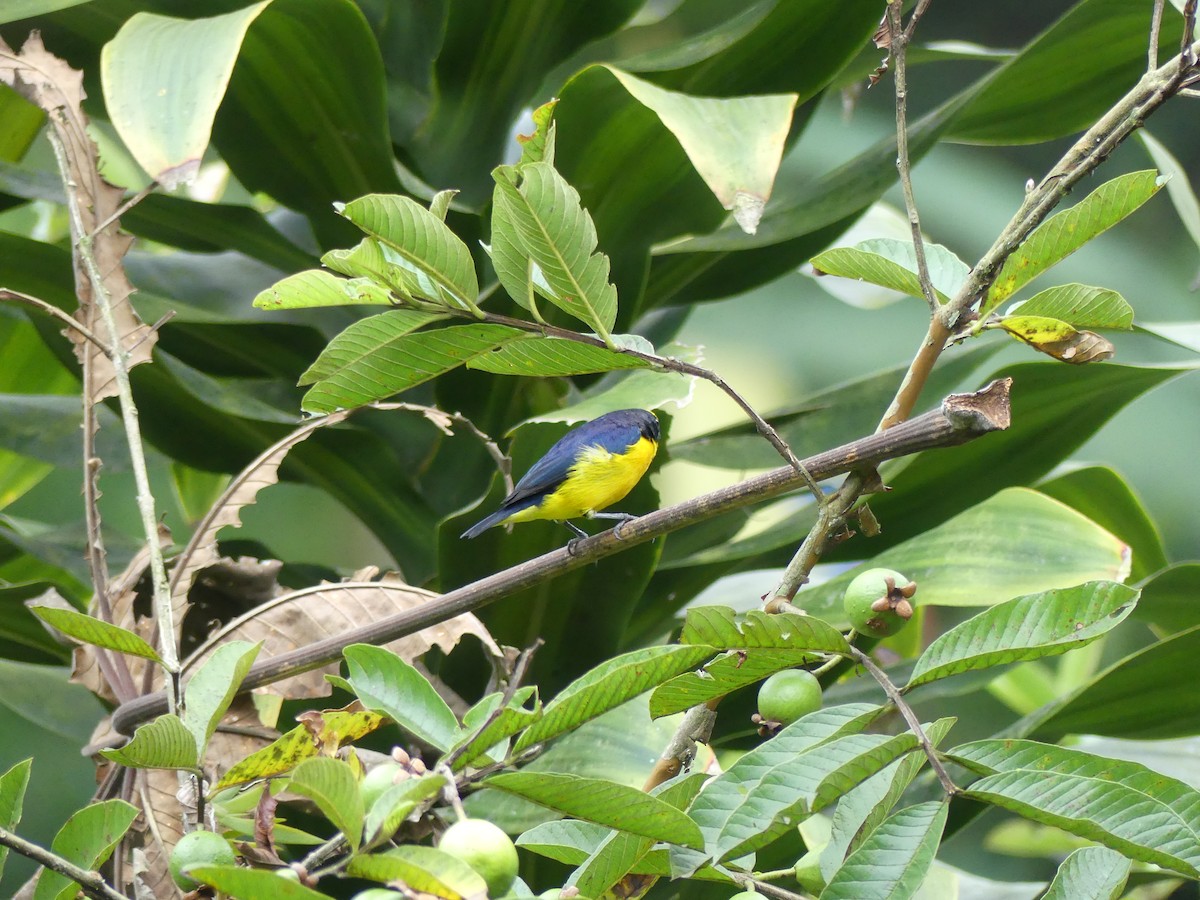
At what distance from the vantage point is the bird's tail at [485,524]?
1.06m

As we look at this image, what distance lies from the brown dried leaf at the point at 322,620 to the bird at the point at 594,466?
1.16 ft

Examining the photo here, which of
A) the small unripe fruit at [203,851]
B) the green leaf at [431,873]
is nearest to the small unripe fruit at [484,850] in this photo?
the green leaf at [431,873]

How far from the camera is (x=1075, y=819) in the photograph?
52cm

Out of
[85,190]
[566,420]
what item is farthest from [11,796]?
[85,190]

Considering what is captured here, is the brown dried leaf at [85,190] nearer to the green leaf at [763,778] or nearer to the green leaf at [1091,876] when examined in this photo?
the green leaf at [763,778]

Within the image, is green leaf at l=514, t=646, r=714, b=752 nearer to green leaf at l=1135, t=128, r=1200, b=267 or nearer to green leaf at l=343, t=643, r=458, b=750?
green leaf at l=343, t=643, r=458, b=750

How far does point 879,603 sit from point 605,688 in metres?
0.21

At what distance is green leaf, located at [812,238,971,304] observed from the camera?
70cm

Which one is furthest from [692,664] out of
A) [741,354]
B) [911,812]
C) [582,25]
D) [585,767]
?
[741,354]

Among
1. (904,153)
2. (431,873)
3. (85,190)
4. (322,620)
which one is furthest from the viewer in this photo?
(85,190)

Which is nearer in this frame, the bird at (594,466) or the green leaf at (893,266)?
Result: the green leaf at (893,266)

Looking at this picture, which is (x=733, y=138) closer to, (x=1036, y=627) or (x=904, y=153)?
(x=904, y=153)

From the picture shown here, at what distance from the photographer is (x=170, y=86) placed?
931mm

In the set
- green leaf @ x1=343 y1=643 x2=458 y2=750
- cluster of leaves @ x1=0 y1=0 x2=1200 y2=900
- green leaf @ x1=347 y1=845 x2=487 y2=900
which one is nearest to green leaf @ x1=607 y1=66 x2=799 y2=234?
cluster of leaves @ x1=0 y1=0 x2=1200 y2=900
